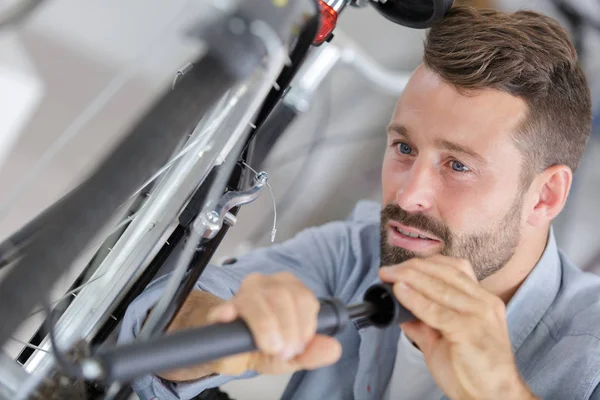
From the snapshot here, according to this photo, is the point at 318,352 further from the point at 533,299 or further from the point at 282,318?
the point at 533,299

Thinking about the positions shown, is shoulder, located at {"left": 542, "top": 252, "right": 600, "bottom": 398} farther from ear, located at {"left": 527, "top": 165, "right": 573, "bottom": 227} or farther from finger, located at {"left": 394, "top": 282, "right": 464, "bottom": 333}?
finger, located at {"left": 394, "top": 282, "right": 464, "bottom": 333}

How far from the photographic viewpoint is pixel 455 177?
0.84 metres

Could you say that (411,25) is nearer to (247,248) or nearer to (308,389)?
(308,389)

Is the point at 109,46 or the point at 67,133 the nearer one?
the point at 67,133

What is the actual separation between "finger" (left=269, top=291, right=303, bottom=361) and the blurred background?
540mm

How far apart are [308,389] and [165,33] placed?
653 mm

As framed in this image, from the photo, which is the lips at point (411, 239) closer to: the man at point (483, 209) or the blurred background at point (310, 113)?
the man at point (483, 209)

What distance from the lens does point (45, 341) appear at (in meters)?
0.55

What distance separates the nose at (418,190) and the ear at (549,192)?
15cm

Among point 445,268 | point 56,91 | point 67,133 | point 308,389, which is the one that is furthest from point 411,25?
point 56,91

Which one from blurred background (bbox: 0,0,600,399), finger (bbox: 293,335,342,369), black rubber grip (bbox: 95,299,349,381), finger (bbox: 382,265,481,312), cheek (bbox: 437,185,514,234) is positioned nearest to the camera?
black rubber grip (bbox: 95,299,349,381)

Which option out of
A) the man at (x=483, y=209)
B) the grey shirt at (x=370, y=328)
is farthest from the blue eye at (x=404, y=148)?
the grey shirt at (x=370, y=328)

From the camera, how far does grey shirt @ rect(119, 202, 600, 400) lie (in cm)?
75

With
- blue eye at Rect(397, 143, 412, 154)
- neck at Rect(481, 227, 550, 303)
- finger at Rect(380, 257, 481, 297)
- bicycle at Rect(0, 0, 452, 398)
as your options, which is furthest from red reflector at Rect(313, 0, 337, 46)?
neck at Rect(481, 227, 550, 303)
